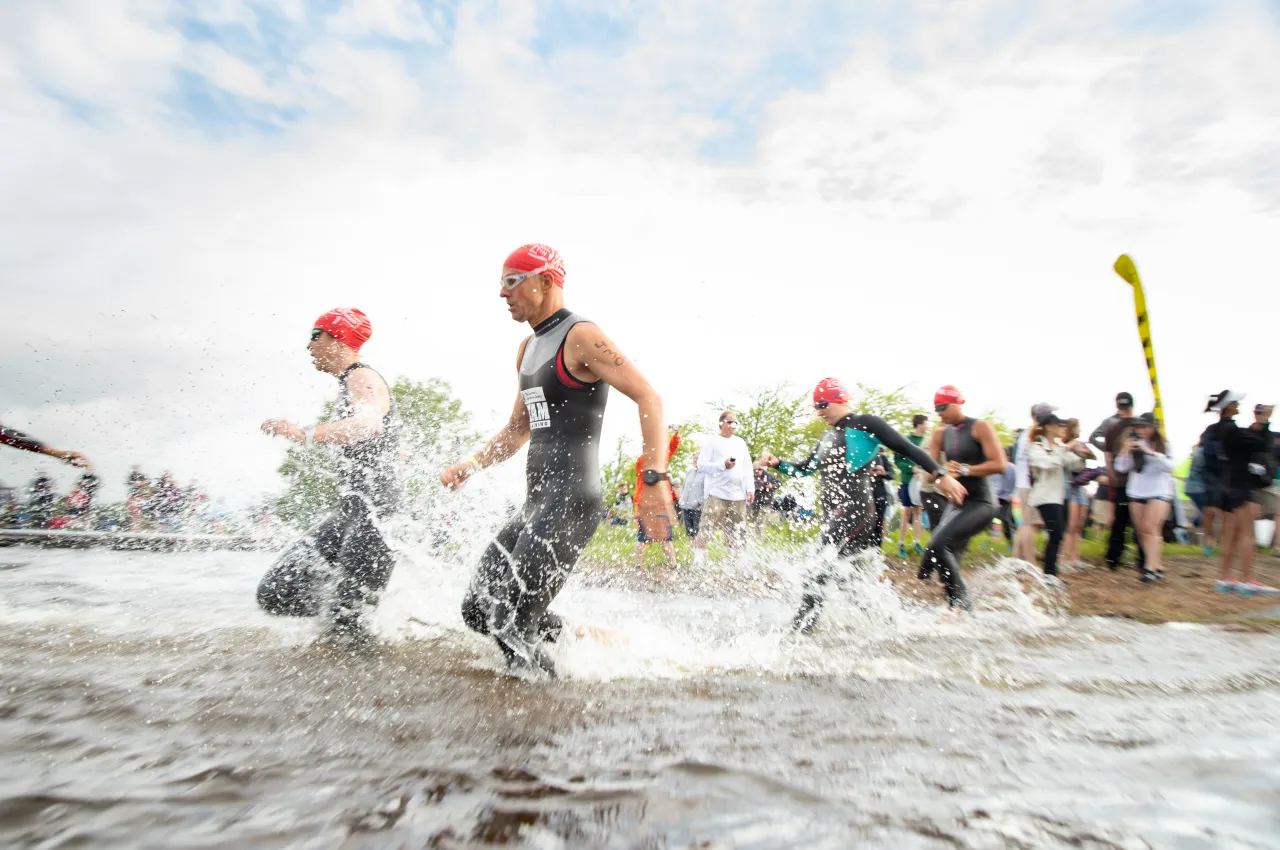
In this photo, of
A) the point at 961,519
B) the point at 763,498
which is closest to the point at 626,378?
the point at 961,519

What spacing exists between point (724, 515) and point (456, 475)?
680cm

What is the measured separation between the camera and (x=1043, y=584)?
8.76 m

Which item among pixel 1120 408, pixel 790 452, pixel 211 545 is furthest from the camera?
pixel 790 452

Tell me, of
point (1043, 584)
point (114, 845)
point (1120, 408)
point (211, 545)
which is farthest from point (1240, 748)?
point (211, 545)

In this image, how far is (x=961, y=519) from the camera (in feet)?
21.3

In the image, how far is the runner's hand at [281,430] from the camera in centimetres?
393

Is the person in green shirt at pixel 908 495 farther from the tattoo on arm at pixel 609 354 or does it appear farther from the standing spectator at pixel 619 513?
the tattoo on arm at pixel 609 354

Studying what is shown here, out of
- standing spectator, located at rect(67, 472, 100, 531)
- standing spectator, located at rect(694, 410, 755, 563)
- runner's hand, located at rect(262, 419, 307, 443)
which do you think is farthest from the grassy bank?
standing spectator, located at rect(67, 472, 100, 531)

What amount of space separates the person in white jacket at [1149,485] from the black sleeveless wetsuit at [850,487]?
15.6 ft

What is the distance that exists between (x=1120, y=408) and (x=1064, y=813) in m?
9.18

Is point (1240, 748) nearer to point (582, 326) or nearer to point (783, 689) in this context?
point (783, 689)

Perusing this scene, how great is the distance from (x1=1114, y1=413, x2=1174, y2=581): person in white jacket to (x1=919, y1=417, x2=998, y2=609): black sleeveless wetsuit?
3.67 m

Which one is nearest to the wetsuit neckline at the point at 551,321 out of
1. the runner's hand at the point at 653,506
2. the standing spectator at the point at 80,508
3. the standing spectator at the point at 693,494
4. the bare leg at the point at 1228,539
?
the runner's hand at the point at 653,506

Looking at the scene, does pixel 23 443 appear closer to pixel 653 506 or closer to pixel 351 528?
pixel 351 528
